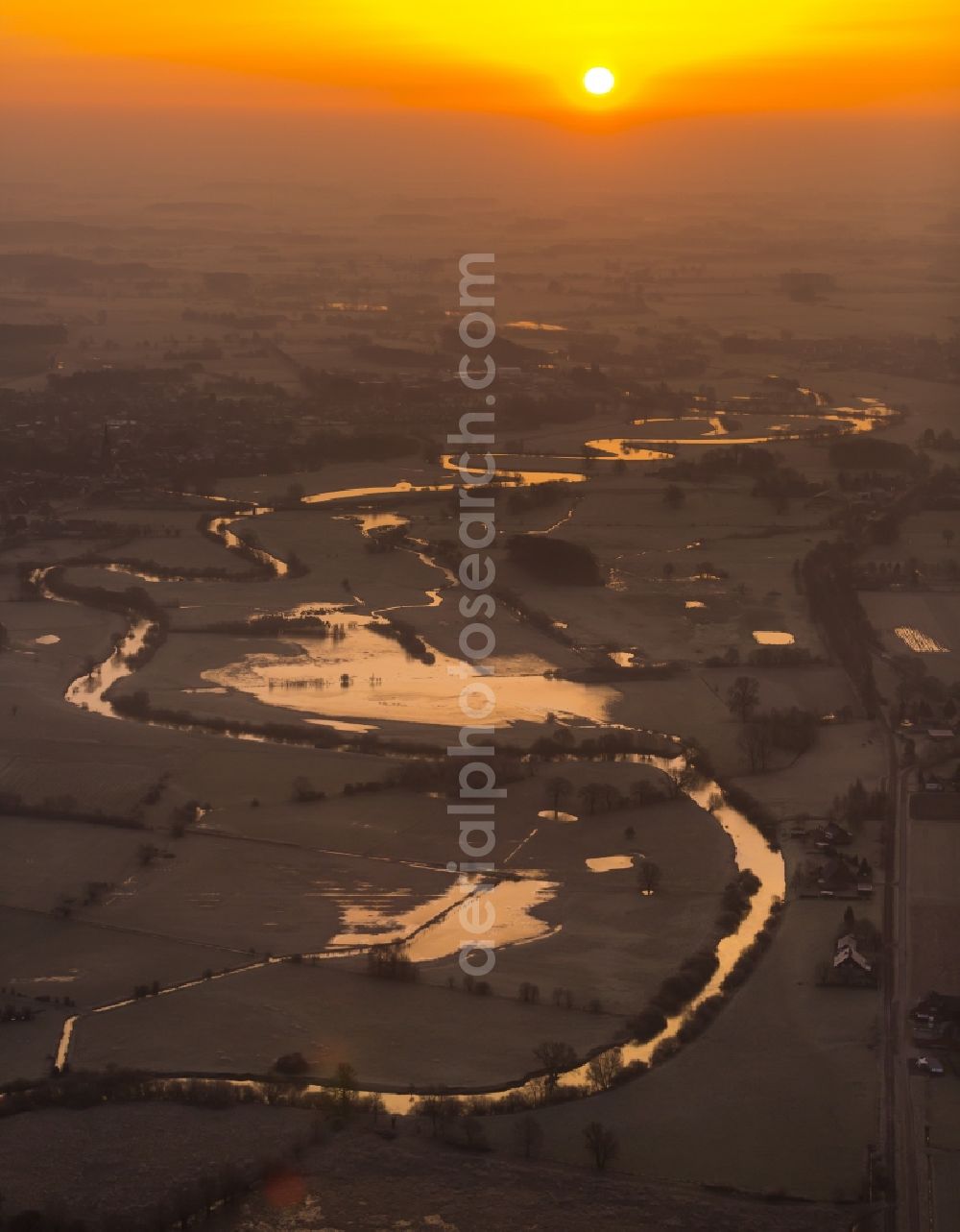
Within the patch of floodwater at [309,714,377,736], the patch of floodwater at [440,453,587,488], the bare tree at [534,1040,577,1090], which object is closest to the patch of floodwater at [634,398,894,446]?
the patch of floodwater at [440,453,587,488]

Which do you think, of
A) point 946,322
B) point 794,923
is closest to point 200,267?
point 946,322

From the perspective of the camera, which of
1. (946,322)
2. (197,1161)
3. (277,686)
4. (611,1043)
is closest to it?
(197,1161)

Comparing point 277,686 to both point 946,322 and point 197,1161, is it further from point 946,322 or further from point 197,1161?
point 946,322

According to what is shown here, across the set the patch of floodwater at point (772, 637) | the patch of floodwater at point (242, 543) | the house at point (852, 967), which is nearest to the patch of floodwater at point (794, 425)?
the patch of floodwater at point (242, 543)

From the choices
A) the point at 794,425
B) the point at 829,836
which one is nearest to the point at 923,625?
the point at 829,836

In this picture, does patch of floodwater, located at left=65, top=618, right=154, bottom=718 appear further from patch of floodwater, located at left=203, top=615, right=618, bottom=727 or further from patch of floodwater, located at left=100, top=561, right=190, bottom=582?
patch of floodwater, located at left=100, top=561, right=190, bottom=582

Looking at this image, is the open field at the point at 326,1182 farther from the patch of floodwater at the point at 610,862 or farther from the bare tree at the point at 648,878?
the patch of floodwater at the point at 610,862

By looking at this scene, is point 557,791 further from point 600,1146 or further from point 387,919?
point 600,1146
